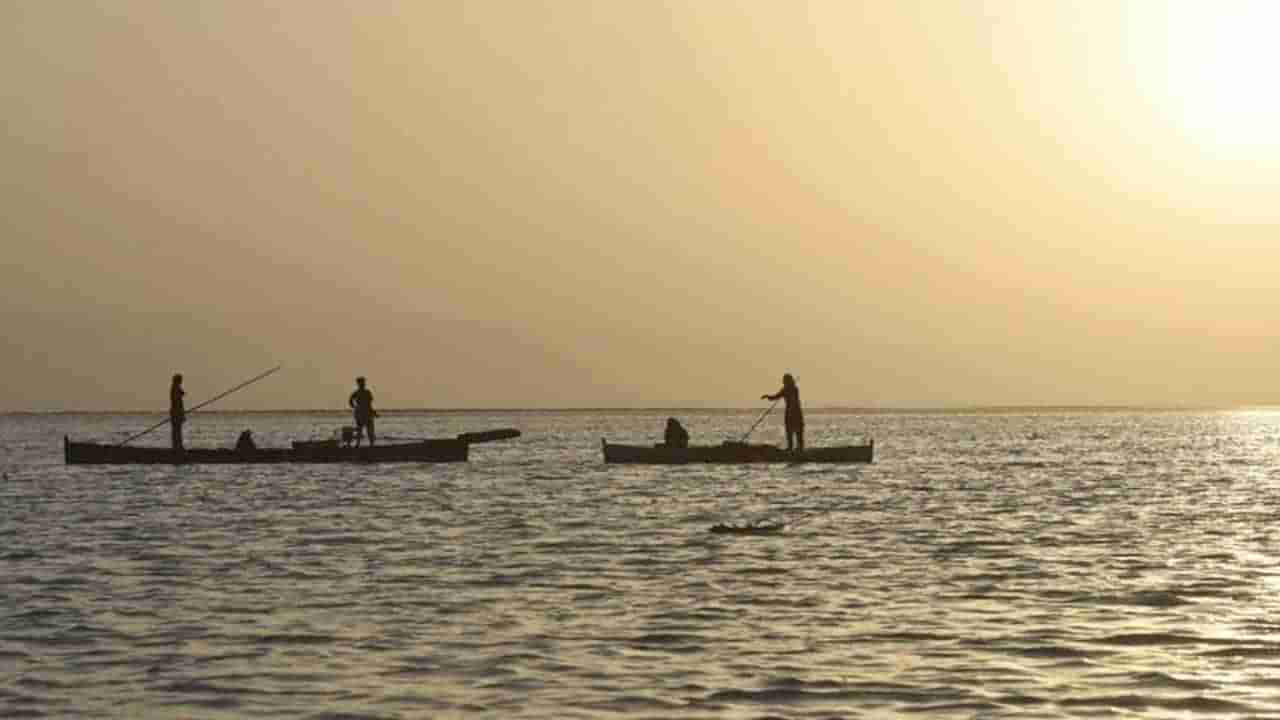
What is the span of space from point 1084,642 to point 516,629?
589 centimetres

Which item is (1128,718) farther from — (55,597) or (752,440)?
(752,440)

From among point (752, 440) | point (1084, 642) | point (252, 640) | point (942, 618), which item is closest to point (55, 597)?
point (252, 640)

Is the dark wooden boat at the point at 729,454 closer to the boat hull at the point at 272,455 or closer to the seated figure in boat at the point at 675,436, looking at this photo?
the seated figure in boat at the point at 675,436

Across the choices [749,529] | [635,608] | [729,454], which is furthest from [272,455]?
[635,608]

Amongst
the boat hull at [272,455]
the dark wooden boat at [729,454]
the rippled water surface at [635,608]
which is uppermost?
the boat hull at [272,455]

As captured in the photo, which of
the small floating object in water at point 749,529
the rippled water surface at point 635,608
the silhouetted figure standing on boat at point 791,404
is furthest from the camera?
the silhouetted figure standing on boat at point 791,404

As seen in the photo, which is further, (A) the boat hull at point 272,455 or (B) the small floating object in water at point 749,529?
(A) the boat hull at point 272,455

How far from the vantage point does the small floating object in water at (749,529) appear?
1346 inches

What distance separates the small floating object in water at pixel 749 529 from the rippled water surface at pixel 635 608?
48cm

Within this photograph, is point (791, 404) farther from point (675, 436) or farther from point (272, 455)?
point (272, 455)

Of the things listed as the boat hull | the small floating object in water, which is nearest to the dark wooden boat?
the boat hull

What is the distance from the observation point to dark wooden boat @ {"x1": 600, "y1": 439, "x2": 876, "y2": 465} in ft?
199

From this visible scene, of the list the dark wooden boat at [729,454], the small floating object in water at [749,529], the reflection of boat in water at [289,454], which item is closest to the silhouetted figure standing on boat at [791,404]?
the dark wooden boat at [729,454]

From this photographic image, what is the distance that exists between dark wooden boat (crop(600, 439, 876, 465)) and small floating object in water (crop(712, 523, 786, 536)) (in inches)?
935
